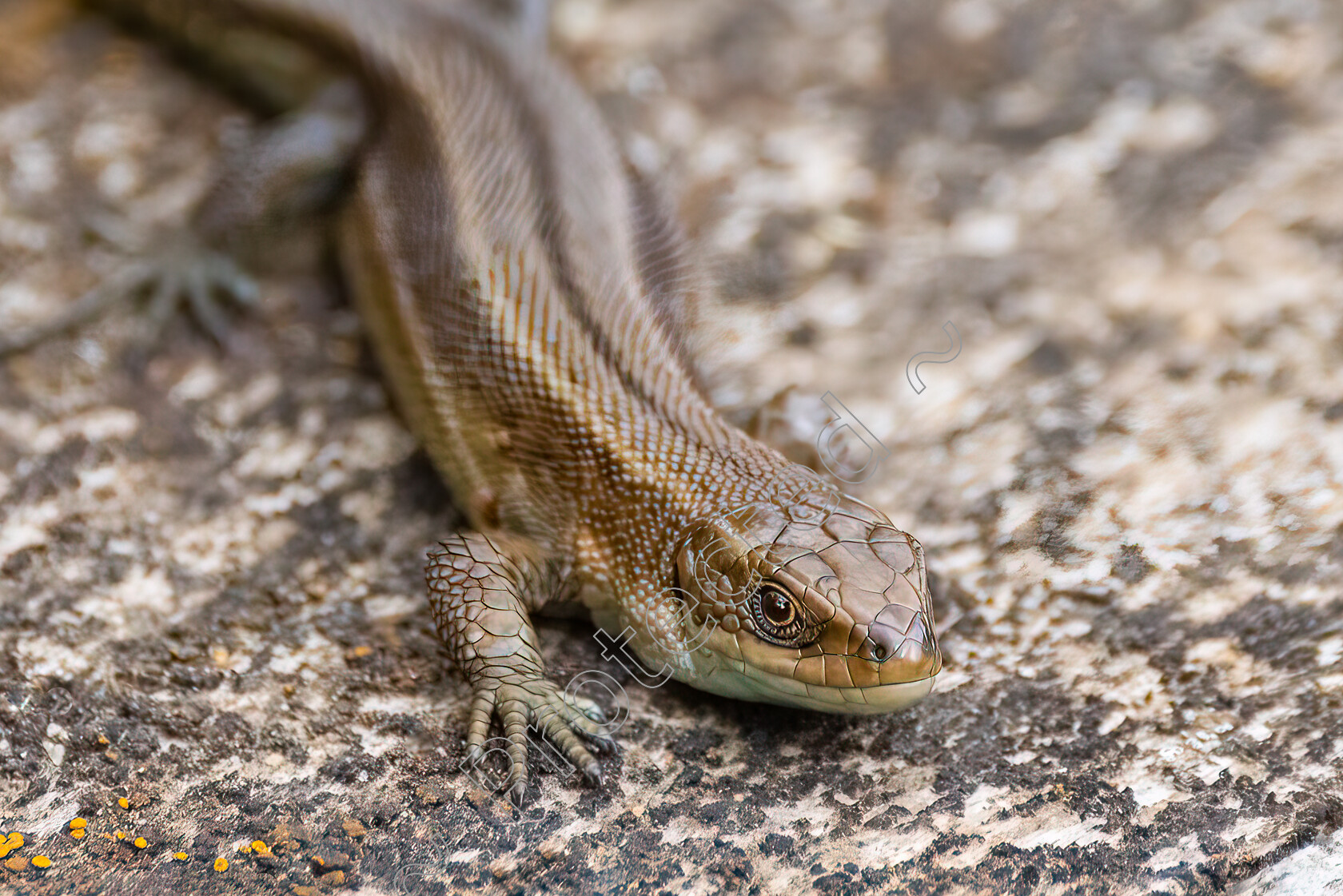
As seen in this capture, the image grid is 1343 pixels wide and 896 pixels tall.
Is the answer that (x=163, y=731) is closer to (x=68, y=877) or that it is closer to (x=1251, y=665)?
(x=68, y=877)

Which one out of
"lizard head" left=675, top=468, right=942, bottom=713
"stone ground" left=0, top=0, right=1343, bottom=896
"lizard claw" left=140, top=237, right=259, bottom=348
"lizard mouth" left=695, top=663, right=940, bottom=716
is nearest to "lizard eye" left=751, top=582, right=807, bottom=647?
"lizard head" left=675, top=468, right=942, bottom=713

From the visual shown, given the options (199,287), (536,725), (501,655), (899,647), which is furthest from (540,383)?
(199,287)

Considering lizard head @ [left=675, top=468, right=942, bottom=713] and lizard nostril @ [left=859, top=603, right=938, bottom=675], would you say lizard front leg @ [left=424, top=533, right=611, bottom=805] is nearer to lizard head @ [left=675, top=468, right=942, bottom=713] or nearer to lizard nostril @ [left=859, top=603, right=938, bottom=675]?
lizard head @ [left=675, top=468, right=942, bottom=713]

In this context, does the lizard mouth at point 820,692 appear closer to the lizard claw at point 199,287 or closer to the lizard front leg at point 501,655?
the lizard front leg at point 501,655

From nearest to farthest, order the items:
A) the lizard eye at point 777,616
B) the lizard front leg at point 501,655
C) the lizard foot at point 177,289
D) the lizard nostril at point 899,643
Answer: the lizard nostril at point 899,643 → the lizard eye at point 777,616 → the lizard front leg at point 501,655 → the lizard foot at point 177,289

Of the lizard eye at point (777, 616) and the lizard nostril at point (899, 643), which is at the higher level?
the lizard nostril at point (899, 643)

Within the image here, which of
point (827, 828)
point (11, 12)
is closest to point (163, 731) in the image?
point (827, 828)

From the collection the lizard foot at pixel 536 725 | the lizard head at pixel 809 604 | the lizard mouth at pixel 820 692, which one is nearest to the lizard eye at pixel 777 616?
the lizard head at pixel 809 604

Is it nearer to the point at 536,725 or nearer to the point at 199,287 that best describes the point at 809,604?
the point at 536,725
